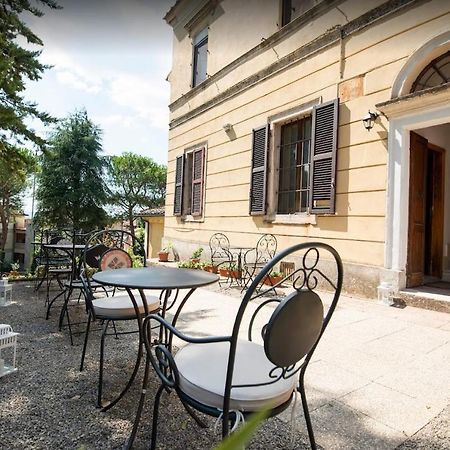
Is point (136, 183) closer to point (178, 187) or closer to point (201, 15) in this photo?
point (178, 187)

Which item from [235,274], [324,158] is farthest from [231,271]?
[324,158]

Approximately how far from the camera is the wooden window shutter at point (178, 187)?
893cm

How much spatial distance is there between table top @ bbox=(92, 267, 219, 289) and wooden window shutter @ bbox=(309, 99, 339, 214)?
11.3 ft

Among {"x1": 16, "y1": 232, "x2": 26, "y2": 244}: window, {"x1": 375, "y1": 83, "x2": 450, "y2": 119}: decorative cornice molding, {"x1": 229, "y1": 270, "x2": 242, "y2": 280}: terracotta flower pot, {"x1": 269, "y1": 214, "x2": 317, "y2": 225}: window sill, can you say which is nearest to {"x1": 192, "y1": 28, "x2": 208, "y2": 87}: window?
{"x1": 269, "y1": 214, "x2": 317, "y2": 225}: window sill

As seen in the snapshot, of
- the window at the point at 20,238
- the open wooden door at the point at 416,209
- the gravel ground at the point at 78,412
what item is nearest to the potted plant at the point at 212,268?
A: the open wooden door at the point at 416,209

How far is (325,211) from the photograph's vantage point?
16.1 feet

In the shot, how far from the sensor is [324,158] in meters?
4.97

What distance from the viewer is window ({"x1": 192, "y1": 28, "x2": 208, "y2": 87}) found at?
28.7 feet

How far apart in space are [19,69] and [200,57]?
5.89 metres

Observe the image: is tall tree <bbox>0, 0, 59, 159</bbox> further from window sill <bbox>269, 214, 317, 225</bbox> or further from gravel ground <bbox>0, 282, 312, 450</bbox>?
window sill <bbox>269, 214, 317, 225</bbox>

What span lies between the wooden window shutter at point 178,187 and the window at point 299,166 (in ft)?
9.94

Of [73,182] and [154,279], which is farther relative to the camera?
[73,182]

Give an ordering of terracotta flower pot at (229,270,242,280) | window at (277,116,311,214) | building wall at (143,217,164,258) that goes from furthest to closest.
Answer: building wall at (143,217,164,258), terracotta flower pot at (229,270,242,280), window at (277,116,311,214)

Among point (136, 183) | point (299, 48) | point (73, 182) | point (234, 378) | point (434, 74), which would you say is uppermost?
point (136, 183)
